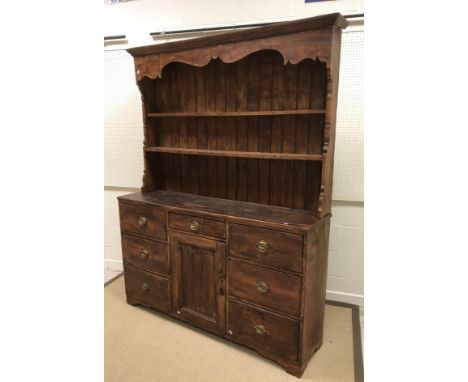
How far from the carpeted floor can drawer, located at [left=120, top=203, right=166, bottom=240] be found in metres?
0.64

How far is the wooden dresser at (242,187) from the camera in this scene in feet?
5.46

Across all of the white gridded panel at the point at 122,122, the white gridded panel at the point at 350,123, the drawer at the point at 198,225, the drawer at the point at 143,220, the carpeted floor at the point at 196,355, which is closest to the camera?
the carpeted floor at the point at 196,355

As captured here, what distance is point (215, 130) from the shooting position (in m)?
2.23

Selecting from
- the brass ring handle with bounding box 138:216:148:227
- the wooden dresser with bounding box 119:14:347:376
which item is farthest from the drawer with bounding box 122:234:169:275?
the brass ring handle with bounding box 138:216:148:227

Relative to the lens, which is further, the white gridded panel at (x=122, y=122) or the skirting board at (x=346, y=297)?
the white gridded panel at (x=122, y=122)

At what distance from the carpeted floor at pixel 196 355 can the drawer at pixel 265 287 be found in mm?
376

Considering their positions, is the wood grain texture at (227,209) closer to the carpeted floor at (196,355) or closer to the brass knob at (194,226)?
the brass knob at (194,226)

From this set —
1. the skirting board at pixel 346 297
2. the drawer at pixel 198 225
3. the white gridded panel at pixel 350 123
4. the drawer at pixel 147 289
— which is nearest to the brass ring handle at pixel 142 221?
the drawer at pixel 198 225

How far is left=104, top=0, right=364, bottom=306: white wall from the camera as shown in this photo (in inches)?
81.0
